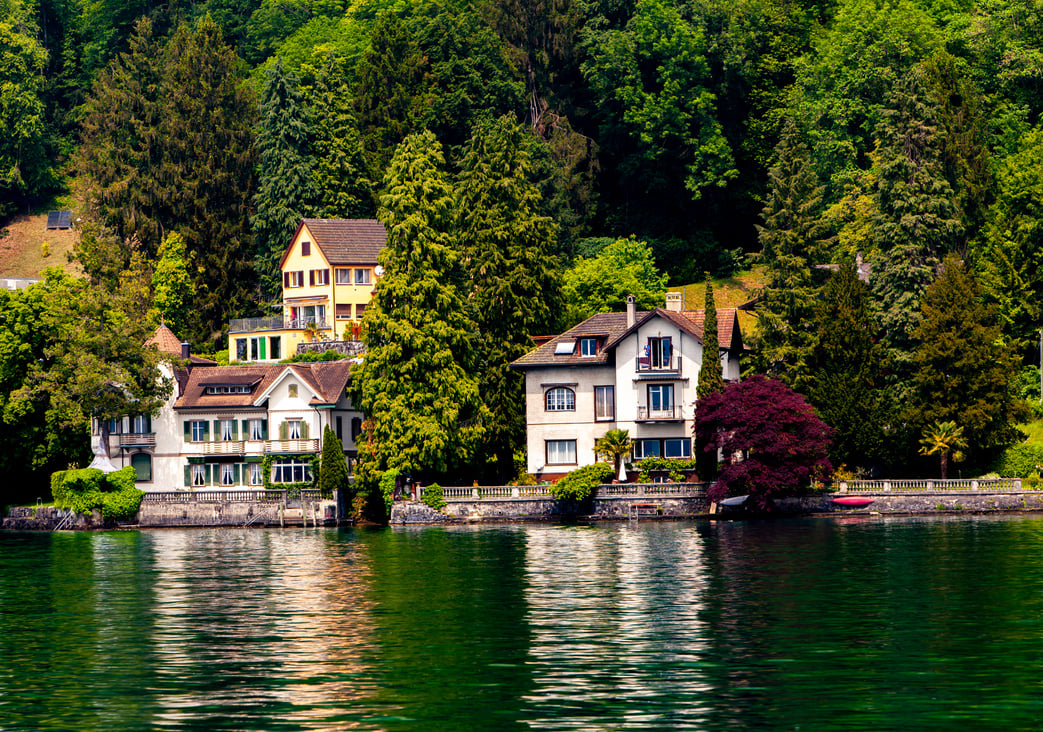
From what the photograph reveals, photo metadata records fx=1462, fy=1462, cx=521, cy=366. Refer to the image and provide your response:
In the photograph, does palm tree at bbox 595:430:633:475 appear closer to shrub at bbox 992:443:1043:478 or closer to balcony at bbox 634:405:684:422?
balcony at bbox 634:405:684:422

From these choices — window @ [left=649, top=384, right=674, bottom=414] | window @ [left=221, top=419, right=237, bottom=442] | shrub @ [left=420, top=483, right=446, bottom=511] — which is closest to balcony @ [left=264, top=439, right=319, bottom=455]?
window @ [left=221, top=419, right=237, bottom=442]

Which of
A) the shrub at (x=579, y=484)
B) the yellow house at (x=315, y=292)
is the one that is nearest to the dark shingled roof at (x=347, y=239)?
the yellow house at (x=315, y=292)

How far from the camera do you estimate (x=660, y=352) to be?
86.7 meters

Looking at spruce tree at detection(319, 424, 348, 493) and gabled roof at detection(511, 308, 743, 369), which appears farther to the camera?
gabled roof at detection(511, 308, 743, 369)

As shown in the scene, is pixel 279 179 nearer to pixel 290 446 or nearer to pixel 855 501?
pixel 290 446

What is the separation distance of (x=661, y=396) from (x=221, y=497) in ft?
86.7

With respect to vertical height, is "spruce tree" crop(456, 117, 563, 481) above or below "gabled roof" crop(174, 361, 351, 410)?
above

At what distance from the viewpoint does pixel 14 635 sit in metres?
39.5

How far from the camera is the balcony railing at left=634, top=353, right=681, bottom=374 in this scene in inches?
3398

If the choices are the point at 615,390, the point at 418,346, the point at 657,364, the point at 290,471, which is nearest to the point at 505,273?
the point at 615,390

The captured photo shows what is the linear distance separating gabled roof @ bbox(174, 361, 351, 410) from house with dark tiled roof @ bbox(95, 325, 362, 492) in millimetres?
64

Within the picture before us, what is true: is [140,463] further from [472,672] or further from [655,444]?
[472,672]

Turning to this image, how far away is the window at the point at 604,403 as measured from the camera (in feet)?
286

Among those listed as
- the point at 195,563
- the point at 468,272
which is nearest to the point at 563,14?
the point at 468,272
